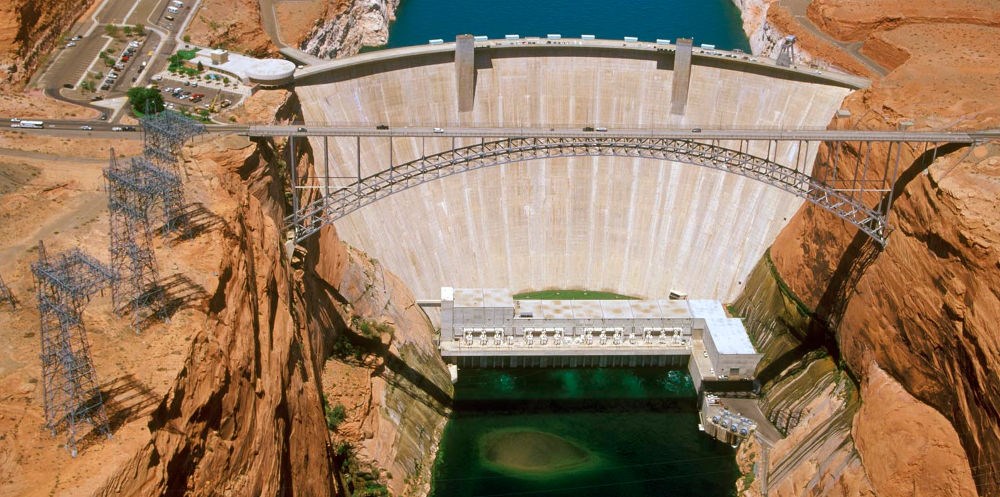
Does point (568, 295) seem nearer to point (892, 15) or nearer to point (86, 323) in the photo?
point (892, 15)

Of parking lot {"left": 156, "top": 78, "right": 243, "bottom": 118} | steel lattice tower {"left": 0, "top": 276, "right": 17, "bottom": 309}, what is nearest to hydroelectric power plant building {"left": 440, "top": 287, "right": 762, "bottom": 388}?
parking lot {"left": 156, "top": 78, "right": 243, "bottom": 118}

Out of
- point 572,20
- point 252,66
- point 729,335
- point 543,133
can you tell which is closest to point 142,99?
point 252,66

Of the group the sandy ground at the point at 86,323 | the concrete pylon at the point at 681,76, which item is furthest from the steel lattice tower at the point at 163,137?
the concrete pylon at the point at 681,76

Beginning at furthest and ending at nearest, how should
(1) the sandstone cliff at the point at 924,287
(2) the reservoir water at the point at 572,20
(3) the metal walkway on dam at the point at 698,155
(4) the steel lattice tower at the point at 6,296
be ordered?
(2) the reservoir water at the point at 572,20
(3) the metal walkway on dam at the point at 698,155
(1) the sandstone cliff at the point at 924,287
(4) the steel lattice tower at the point at 6,296

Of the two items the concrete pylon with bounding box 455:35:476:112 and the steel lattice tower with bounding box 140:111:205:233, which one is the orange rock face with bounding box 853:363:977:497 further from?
the steel lattice tower with bounding box 140:111:205:233

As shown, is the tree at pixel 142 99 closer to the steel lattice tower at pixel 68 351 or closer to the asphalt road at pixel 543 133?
the asphalt road at pixel 543 133

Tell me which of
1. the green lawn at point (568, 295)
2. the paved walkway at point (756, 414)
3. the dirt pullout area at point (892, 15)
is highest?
the dirt pullout area at point (892, 15)

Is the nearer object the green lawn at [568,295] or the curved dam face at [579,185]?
→ the curved dam face at [579,185]
